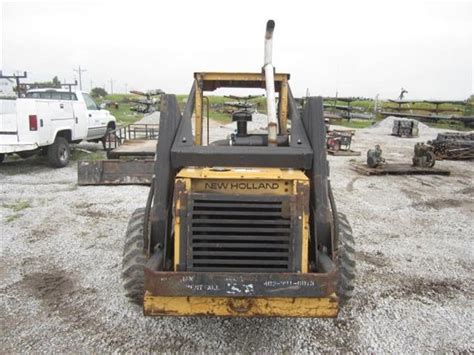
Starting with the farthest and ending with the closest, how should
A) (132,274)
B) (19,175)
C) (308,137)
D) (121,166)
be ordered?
(19,175) < (121,166) < (308,137) < (132,274)

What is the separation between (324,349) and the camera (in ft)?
10.4

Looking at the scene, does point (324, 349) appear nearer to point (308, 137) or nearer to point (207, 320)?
point (207, 320)

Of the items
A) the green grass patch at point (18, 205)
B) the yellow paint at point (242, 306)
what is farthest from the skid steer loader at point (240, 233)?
the green grass patch at point (18, 205)

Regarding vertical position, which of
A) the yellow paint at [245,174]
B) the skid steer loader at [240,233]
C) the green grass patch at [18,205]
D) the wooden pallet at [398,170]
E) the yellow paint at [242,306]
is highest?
the yellow paint at [245,174]

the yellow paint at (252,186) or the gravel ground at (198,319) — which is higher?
the yellow paint at (252,186)

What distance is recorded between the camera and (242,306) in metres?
2.74

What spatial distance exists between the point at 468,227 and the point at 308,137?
15.3 feet

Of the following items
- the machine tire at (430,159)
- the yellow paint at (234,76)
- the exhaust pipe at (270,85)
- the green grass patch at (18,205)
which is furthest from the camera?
the machine tire at (430,159)

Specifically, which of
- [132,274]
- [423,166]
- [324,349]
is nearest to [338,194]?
[423,166]

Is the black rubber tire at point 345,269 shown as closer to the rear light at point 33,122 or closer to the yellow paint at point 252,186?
the yellow paint at point 252,186

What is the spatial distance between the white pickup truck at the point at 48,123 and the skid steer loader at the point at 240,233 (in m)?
6.72

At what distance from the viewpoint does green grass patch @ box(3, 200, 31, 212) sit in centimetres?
647

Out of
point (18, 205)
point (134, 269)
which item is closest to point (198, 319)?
point (134, 269)

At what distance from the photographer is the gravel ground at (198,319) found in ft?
10.6
